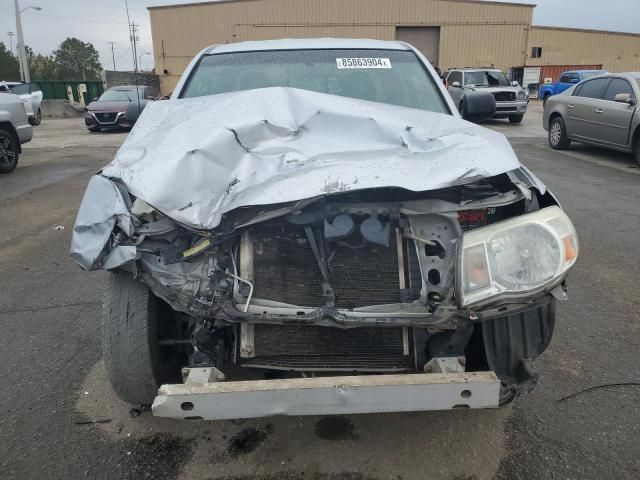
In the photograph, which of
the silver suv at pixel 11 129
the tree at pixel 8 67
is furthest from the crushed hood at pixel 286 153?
the tree at pixel 8 67

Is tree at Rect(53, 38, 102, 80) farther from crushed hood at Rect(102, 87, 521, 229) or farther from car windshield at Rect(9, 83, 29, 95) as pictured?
crushed hood at Rect(102, 87, 521, 229)

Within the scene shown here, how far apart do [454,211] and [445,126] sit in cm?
81

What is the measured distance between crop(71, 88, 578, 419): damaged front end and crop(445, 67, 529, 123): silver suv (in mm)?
15749

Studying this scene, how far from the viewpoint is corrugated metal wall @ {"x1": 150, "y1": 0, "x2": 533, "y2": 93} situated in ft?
108

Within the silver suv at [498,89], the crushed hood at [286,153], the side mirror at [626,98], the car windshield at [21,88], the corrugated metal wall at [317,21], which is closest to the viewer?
the crushed hood at [286,153]

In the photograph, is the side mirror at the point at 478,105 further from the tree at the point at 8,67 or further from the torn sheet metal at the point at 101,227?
the tree at the point at 8,67

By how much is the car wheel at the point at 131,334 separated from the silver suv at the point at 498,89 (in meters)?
16.1

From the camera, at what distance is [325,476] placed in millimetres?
2295

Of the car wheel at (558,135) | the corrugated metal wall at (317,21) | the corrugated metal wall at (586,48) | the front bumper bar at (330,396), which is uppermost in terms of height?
the corrugated metal wall at (317,21)

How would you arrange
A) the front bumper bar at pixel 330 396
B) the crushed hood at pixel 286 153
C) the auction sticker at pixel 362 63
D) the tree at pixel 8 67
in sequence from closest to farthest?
the front bumper bar at pixel 330 396 < the crushed hood at pixel 286 153 < the auction sticker at pixel 362 63 < the tree at pixel 8 67

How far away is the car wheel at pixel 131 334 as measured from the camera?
2312 millimetres

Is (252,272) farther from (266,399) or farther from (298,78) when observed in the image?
Result: (298,78)

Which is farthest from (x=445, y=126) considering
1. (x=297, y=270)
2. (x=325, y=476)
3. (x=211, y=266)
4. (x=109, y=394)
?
(x=109, y=394)

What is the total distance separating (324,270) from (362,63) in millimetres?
2111
